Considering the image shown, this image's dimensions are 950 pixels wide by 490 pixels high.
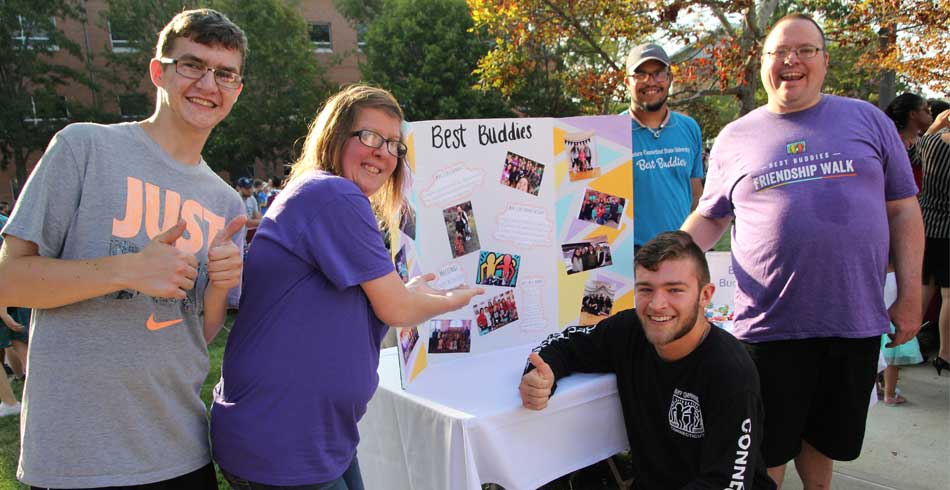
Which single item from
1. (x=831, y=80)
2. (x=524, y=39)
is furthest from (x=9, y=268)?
(x=831, y=80)

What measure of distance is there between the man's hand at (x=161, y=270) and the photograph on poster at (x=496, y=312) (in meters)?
1.35

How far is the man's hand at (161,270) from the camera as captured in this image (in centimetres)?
121

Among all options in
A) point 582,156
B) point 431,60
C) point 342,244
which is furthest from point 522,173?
point 431,60

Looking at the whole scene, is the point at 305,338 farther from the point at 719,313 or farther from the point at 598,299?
the point at 719,313

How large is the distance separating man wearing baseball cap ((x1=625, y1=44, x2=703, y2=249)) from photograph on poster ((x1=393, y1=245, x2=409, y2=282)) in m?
1.41

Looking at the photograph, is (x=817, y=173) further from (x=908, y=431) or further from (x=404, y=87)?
(x=404, y=87)

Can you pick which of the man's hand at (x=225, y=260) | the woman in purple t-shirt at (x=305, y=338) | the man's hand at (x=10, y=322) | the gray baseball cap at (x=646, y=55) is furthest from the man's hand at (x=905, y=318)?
the man's hand at (x=10, y=322)

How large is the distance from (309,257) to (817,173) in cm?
180

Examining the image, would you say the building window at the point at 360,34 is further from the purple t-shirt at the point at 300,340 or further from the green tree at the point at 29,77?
the purple t-shirt at the point at 300,340

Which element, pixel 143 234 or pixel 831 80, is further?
pixel 831 80

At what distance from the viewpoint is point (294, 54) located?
75.6ft

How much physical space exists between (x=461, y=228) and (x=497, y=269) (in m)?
0.25

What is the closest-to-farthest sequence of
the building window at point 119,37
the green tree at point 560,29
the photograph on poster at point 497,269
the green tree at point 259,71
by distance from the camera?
the photograph on poster at point 497,269
the green tree at point 560,29
the green tree at point 259,71
the building window at point 119,37

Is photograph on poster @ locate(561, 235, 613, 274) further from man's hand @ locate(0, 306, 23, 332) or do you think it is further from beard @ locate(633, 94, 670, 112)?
man's hand @ locate(0, 306, 23, 332)
